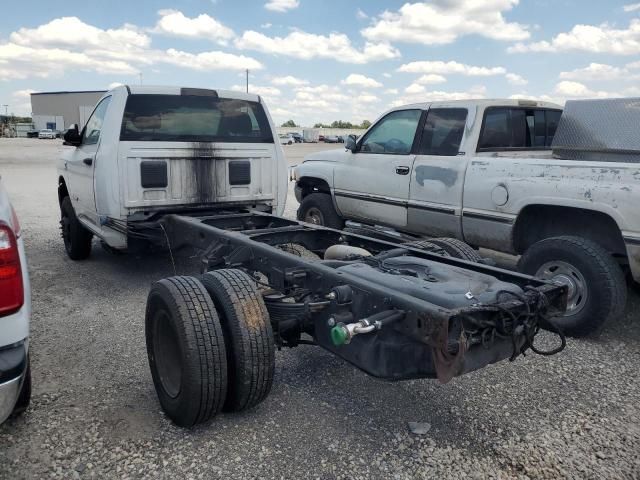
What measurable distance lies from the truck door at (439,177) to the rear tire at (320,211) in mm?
1416

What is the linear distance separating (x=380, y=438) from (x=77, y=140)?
198 inches

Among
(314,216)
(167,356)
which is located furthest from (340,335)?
(314,216)

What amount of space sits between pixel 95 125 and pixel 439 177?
377 centimetres

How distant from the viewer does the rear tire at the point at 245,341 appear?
2.87m

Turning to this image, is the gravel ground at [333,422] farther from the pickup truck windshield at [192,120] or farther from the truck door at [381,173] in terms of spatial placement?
the truck door at [381,173]

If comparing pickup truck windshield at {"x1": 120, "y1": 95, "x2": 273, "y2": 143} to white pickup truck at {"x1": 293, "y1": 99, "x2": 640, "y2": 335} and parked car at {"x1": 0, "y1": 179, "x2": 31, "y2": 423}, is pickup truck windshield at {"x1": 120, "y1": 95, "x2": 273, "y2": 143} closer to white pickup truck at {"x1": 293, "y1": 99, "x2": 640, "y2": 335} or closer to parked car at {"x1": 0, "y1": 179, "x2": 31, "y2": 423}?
white pickup truck at {"x1": 293, "y1": 99, "x2": 640, "y2": 335}

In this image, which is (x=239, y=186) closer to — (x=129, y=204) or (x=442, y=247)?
(x=129, y=204)

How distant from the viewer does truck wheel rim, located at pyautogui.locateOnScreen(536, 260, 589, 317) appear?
4315 millimetres

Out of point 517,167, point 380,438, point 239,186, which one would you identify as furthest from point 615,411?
point 239,186

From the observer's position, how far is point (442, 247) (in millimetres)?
4250

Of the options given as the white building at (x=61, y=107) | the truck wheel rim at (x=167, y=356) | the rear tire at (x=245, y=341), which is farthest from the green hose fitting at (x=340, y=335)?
Answer: the white building at (x=61, y=107)

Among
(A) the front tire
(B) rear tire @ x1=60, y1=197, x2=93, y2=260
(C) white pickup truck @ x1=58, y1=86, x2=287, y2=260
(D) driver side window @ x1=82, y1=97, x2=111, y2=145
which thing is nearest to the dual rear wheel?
(C) white pickup truck @ x1=58, y1=86, x2=287, y2=260

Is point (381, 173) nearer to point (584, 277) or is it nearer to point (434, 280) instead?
point (584, 277)

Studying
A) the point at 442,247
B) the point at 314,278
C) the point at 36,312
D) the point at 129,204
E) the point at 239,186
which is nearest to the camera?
the point at 314,278
